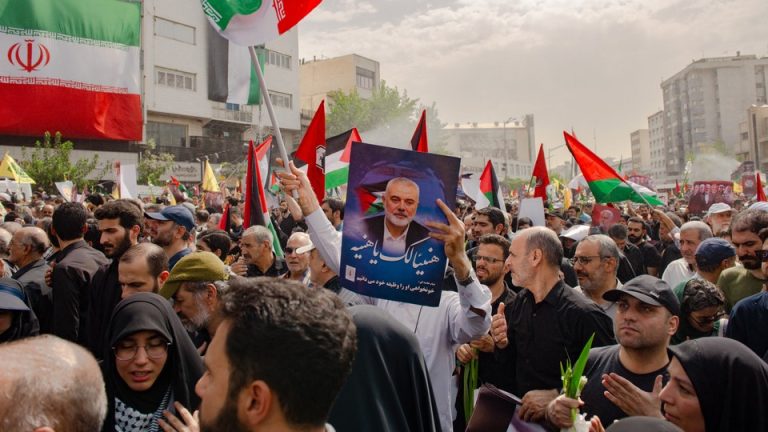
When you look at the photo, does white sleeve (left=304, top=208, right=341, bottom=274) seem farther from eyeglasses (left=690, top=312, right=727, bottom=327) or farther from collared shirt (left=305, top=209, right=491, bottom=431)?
eyeglasses (left=690, top=312, right=727, bottom=327)

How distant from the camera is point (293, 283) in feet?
5.67

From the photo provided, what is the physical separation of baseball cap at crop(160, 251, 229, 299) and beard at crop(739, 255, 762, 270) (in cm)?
395

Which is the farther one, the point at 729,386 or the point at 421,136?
the point at 421,136

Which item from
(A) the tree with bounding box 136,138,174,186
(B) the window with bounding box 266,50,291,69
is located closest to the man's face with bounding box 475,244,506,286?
(A) the tree with bounding box 136,138,174,186

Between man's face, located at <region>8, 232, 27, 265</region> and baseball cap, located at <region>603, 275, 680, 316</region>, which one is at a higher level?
man's face, located at <region>8, 232, 27, 265</region>

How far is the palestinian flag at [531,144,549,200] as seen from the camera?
1102 centimetres

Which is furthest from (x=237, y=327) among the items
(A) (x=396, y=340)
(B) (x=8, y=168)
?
(B) (x=8, y=168)

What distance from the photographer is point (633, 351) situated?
121 inches

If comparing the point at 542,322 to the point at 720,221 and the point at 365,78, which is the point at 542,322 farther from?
the point at 365,78

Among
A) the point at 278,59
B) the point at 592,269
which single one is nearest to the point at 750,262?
the point at 592,269

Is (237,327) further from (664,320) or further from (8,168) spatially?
(8,168)

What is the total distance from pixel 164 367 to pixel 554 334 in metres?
2.24

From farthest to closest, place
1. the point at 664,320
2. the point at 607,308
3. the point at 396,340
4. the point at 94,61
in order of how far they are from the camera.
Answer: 1. the point at 94,61
2. the point at 607,308
3. the point at 664,320
4. the point at 396,340

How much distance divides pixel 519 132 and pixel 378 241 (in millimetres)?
155910
